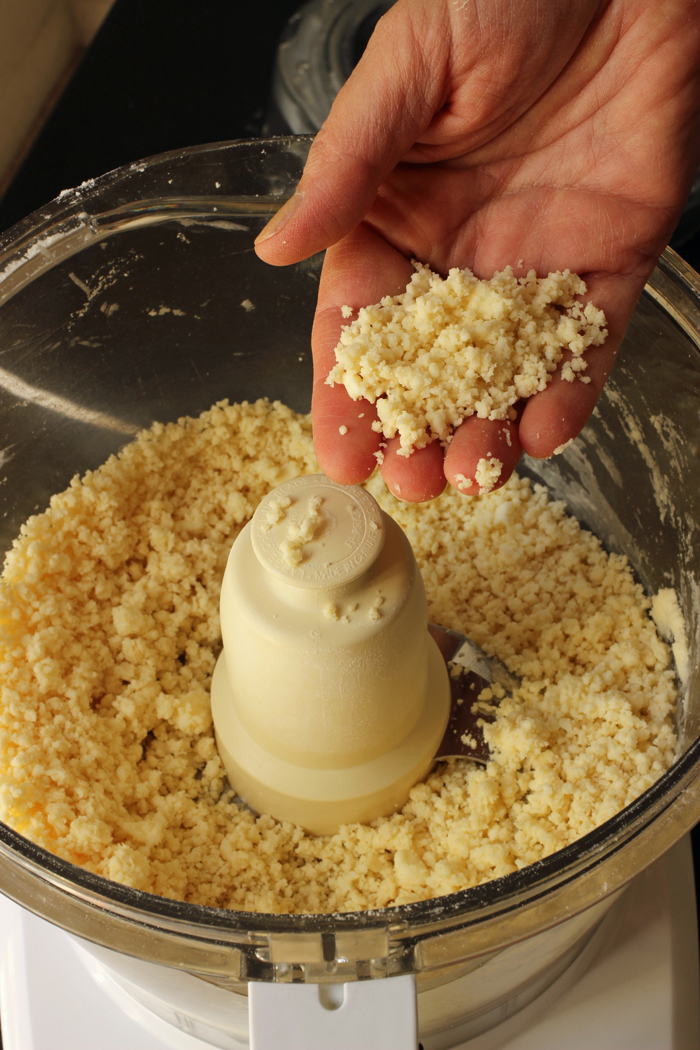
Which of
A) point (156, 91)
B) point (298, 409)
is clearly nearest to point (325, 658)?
point (298, 409)

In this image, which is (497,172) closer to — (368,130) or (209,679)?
(368,130)

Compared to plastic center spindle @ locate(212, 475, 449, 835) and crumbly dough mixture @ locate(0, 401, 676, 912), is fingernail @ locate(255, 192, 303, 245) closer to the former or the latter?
plastic center spindle @ locate(212, 475, 449, 835)

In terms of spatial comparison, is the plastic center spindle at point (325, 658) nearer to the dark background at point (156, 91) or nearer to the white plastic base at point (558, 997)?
the white plastic base at point (558, 997)

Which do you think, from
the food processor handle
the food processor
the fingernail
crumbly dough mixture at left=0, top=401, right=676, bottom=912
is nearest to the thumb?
the fingernail

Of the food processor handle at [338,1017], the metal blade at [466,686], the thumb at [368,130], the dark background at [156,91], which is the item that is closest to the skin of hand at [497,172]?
the thumb at [368,130]

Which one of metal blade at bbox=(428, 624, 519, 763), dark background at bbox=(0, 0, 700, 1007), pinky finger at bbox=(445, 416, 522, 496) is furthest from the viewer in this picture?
dark background at bbox=(0, 0, 700, 1007)
